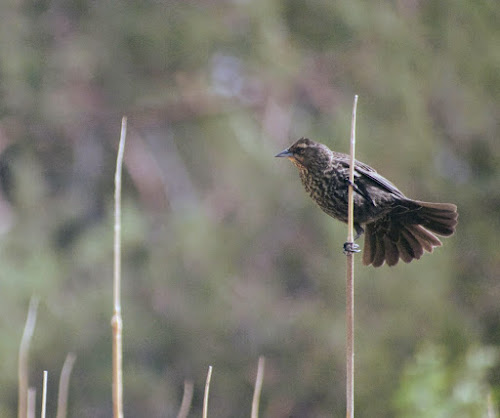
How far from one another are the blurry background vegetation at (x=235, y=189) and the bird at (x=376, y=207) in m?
3.49

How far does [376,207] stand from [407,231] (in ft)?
0.68

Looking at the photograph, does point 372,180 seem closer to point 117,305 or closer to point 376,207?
point 376,207

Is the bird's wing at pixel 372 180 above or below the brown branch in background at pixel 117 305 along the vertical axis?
above

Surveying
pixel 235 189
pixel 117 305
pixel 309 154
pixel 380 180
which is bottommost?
pixel 117 305

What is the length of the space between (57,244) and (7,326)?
1.21 meters

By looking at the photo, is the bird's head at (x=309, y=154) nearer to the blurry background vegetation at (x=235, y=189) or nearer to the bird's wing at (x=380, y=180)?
the bird's wing at (x=380, y=180)

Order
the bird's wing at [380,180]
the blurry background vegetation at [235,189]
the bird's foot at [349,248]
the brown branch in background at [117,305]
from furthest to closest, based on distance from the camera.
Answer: the blurry background vegetation at [235,189], the bird's wing at [380,180], the bird's foot at [349,248], the brown branch in background at [117,305]

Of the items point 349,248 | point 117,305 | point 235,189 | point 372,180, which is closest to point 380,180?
point 372,180

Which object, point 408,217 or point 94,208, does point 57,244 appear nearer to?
point 94,208

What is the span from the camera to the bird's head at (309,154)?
3578 millimetres

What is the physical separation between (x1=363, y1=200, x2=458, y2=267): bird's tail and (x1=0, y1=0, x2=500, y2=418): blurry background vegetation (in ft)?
11.4

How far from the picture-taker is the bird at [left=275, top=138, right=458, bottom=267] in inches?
138

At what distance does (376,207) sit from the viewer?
139 inches

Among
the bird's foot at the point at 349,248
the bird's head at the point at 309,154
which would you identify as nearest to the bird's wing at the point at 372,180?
the bird's head at the point at 309,154
